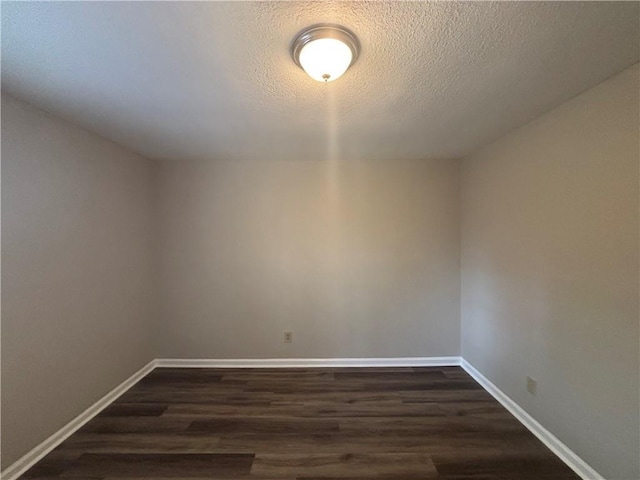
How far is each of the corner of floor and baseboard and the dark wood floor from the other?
0.05m

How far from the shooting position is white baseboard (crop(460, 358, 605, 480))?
1.76m

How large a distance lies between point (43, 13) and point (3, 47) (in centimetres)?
42

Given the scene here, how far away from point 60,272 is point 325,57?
7.63 ft

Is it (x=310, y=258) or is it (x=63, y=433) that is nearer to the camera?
(x=63, y=433)

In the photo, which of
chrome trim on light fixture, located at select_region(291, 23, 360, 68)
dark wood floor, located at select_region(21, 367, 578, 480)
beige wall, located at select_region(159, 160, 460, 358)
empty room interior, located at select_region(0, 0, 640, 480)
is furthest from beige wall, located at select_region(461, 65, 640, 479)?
chrome trim on light fixture, located at select_region(291, 23, 360, 68)

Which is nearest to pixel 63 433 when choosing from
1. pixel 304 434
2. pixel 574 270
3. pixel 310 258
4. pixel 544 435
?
pixel 304 434

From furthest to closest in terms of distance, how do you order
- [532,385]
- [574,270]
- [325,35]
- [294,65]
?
[532,385]
[574,270]
[294,65]
[325,35]

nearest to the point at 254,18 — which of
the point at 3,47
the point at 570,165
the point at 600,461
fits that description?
the point at 3,47

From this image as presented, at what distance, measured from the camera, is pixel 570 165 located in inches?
73.2

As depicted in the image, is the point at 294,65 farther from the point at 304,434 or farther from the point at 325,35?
the point at 304,434

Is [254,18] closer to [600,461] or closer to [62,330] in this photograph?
[62,330]

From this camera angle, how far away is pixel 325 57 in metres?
1.28

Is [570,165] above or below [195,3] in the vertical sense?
below

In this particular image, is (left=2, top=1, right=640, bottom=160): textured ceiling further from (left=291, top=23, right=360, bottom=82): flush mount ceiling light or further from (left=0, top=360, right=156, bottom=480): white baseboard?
(left=0, top=360, right=156, bottom=480): white baseboard
